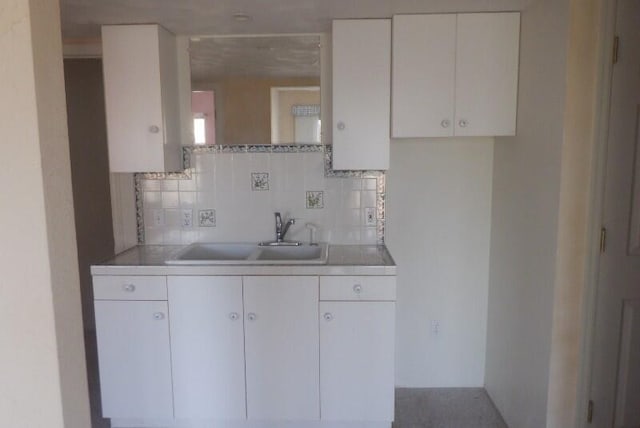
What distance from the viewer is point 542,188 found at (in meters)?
2.00

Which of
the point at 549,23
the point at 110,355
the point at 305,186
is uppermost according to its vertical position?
the point at 549,23

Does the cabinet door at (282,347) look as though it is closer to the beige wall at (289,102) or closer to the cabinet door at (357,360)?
the cabinet door at (357,360)

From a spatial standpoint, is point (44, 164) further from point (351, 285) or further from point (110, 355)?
point (110, 355)

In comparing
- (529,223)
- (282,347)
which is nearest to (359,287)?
(282,347)

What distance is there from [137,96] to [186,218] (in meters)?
0.76

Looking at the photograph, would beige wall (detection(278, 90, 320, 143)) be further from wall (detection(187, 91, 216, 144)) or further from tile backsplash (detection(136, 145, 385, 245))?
wall (detection(187, 91, 216, 144))

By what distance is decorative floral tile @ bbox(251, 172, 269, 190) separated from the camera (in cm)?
267

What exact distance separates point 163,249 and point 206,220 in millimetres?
301

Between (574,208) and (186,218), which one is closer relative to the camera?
(574,208)

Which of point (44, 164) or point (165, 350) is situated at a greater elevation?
point (44, 164)

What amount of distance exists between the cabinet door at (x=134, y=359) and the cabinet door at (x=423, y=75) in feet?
5.21

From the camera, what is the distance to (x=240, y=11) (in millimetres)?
2158

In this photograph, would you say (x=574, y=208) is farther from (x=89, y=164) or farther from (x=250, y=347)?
(x=89, y=164)

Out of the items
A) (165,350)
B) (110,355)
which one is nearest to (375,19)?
(165,350)
